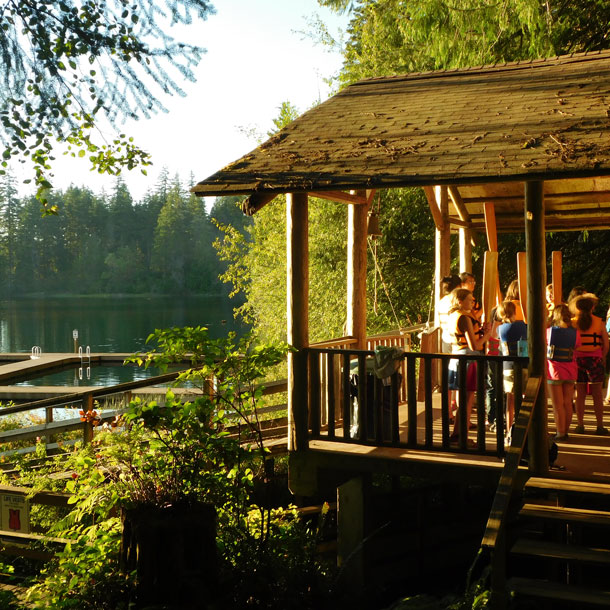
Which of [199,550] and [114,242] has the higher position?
[114,242]

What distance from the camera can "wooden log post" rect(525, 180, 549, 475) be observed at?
6.97 meters

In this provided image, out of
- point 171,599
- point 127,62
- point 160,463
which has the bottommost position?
point 171,599

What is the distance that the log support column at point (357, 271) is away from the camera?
33.2ft

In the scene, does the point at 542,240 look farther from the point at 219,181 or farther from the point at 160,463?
the point at 160,463

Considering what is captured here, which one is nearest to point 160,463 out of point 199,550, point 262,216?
point 199,550

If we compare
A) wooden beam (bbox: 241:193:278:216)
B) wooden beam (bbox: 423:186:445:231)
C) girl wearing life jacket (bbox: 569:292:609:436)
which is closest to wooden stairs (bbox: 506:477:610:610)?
girl wearing life jacket (bbox: 569:292:609:436)

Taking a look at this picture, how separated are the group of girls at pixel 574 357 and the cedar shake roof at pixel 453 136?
52.4 inches

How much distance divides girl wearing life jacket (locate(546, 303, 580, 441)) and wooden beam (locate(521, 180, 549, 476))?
2.05 feet

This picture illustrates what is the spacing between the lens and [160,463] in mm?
6352

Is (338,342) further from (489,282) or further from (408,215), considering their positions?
(408,215)

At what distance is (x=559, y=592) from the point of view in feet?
18.7

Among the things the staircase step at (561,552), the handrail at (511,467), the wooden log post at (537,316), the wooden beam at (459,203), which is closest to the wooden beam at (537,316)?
the wooden log post at (537,316)

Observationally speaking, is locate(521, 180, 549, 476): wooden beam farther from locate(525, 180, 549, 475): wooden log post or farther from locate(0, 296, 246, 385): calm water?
locate(0, 296, 246, 385): calm water

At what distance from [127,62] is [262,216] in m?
27.2
